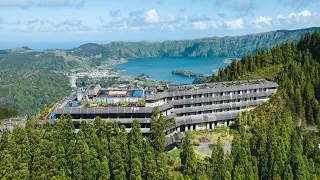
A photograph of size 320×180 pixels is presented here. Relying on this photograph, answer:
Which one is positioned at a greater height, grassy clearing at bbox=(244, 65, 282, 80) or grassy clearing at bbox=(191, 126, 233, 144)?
grassy clearing at bbox=(244, 65, 282, 80)

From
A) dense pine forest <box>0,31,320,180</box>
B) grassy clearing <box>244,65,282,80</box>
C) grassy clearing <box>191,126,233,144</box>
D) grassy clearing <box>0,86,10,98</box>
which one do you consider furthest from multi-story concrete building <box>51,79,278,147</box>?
grassy clearing <box>0,86,10,98</box>

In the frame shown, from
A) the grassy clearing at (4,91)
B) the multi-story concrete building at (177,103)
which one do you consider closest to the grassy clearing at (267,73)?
the multi-story concrete building at (177,103)

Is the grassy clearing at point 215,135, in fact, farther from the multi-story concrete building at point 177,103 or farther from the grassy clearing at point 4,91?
the grassy clearing at point 4,91

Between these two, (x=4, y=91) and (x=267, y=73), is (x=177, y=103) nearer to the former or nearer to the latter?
(x=267, y=73)

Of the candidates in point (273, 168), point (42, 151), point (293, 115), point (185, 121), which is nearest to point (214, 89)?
point (185, 121)

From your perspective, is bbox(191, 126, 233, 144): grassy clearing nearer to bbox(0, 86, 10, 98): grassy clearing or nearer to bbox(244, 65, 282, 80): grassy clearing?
bbox(244, 65, 282, 80): grassy clearing

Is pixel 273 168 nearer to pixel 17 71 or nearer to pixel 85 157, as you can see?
pixel 85 157

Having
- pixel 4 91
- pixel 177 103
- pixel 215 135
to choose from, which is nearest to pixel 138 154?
pixel 177 103

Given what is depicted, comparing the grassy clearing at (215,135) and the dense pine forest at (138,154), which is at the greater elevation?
the dense pine forest at (138,154)
